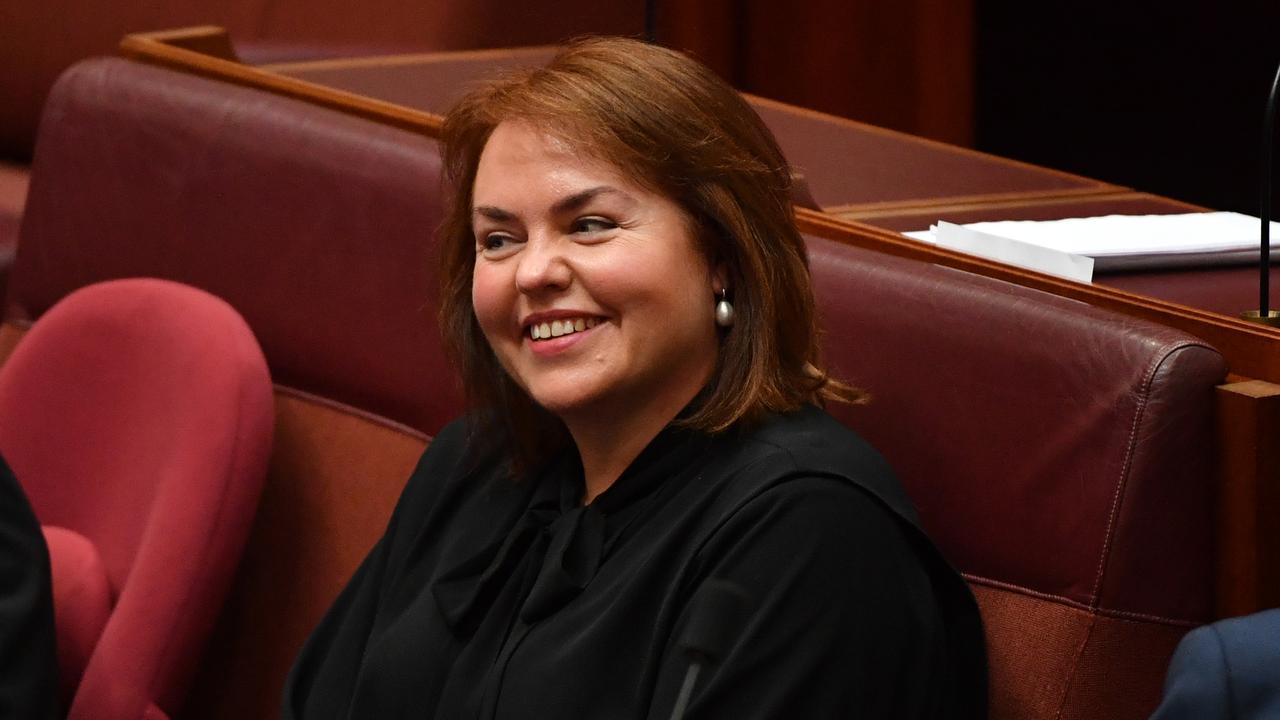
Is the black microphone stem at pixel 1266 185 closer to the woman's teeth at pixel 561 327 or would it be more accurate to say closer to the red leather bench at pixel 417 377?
the red leather bench at pixel 417 377

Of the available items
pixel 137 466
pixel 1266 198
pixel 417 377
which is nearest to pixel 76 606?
pixel 137 466

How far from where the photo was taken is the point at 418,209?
1986mm

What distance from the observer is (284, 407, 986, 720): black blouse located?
127 cm

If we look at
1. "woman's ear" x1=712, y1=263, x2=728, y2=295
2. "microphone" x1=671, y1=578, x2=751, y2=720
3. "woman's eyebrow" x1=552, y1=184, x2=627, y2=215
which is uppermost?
"woman's eyebrow" x1=552, y1=184, x2=627, y2=215

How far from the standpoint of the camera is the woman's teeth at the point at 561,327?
56.8 inches

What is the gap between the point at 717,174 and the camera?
1418mm

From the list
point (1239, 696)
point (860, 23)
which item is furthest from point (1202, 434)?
point (860, 23)

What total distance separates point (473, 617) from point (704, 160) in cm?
43

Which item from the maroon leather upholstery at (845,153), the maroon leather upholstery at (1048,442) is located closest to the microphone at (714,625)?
the maroon leather upholstery at (1048,442)

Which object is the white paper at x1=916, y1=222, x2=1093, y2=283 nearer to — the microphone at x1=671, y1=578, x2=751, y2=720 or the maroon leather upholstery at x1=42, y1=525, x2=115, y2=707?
the microphone at x1=671, y1=578, x2=751, y2=720

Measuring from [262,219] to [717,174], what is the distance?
90 cm

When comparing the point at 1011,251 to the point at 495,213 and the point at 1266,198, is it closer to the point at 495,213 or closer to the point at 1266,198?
the point at 1266,198

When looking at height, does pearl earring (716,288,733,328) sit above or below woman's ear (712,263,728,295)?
below

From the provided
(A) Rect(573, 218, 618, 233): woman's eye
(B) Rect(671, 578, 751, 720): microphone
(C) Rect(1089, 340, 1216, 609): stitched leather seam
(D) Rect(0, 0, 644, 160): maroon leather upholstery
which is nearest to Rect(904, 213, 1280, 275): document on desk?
(C) Rect(1089, 340, 1216, 609): stitched leather seam
